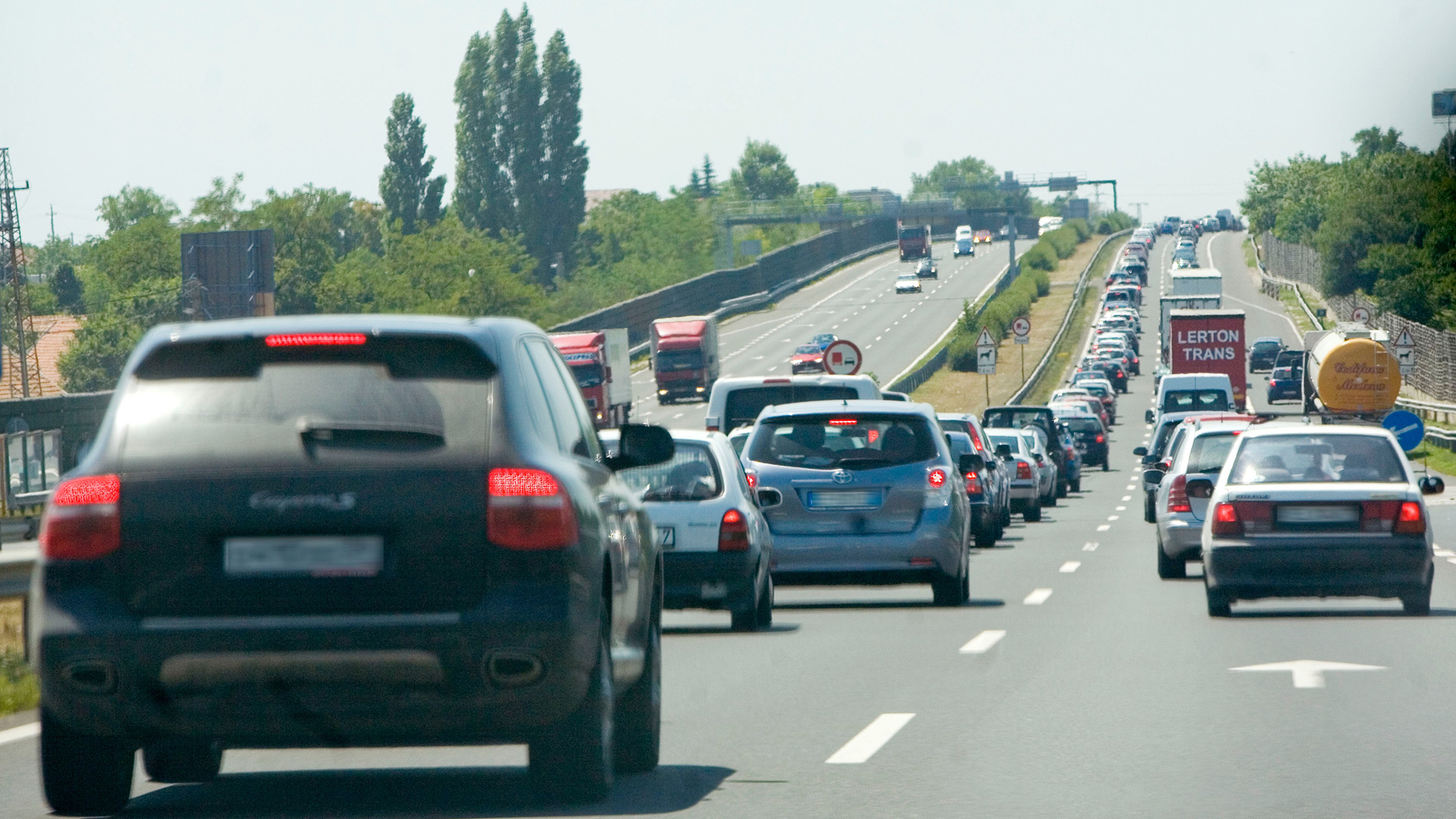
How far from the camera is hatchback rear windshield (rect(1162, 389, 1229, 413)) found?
50.7m

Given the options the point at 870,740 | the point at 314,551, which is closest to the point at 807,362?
the point at 870,740

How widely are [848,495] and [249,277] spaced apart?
4938 centimetres

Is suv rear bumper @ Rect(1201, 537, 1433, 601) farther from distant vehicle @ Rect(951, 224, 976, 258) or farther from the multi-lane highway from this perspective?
distant vehicle @ Rect(951, 224, 976, 258)

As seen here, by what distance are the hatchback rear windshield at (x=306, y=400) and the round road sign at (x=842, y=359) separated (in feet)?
88.4

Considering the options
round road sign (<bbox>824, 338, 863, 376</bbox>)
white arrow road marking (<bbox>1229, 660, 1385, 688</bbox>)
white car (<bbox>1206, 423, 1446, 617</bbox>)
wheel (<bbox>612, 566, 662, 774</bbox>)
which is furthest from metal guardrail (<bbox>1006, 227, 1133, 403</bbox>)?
wheel (<bbox>612, 566, 662, 774</bbox>)

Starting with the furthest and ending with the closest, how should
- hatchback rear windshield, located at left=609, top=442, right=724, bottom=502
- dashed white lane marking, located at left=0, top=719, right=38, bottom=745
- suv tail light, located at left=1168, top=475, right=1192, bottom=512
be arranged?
suv tail light, located at left=1168, top=475, right=1192, bottom=512, hatchback rear windshield, located at left=609, top=442, right=724, bottom=502, dashed white lane marking, located at left=0, top=719, right=38, bottom=745

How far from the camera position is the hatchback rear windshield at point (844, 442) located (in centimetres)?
1680

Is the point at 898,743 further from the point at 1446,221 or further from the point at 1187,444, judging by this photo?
the point at 1446,221

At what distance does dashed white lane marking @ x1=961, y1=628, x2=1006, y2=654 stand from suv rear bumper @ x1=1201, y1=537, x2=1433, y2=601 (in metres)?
1.82

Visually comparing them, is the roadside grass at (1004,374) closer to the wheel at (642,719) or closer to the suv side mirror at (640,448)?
the wheel at (642,719)

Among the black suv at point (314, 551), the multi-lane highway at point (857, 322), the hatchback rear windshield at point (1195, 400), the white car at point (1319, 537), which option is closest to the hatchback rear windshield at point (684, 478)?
the white car at point (1319, 537)

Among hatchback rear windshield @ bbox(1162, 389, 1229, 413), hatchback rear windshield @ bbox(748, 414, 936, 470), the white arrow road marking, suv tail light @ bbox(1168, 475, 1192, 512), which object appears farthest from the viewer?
hatchback rear windshield @ bbox(1162, 389, 1229, 413)

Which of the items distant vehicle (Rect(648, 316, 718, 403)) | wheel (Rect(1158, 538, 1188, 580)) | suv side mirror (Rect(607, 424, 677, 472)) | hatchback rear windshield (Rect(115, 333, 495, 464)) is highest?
hatchback rear windshield (Rect(115, 333, 495, 464))

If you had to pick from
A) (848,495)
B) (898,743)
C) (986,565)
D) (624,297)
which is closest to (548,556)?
(898,743)
